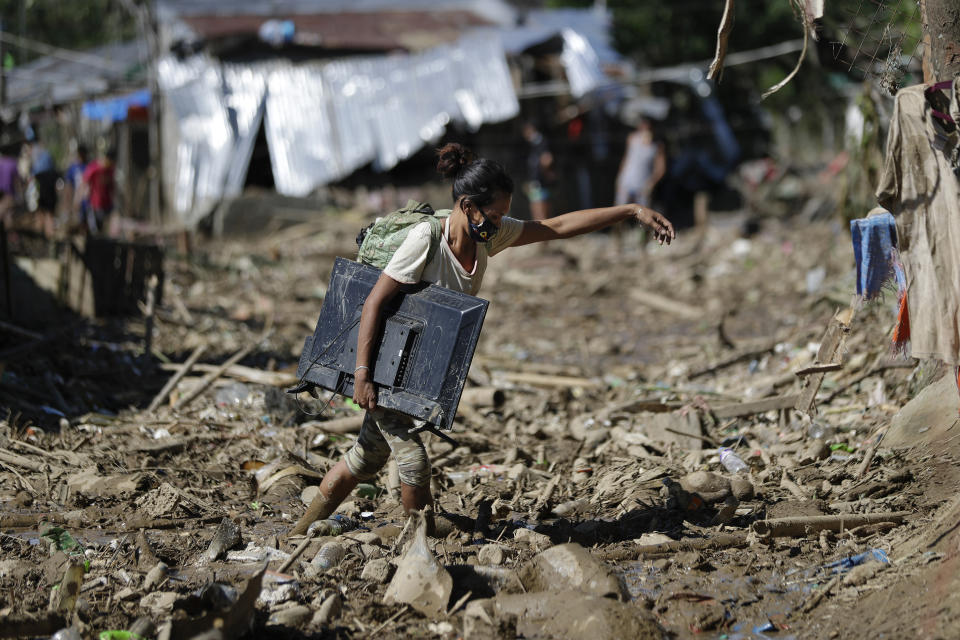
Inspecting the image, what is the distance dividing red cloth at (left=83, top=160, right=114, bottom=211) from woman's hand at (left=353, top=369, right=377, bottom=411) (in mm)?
13166

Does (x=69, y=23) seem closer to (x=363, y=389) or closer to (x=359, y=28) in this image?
(x=359, y=28)


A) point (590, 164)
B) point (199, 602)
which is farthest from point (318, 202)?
point (199, 602)

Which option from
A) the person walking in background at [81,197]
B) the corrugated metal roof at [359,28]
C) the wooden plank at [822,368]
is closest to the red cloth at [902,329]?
the wooden plank at [822,368]

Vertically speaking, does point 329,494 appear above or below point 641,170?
below

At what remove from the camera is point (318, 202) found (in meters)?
18.6

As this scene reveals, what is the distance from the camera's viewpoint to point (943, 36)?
14.9ft

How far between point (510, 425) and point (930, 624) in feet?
12.8

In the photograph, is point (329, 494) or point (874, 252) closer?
point (329, 494)

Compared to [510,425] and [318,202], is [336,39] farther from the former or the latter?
[510,425]

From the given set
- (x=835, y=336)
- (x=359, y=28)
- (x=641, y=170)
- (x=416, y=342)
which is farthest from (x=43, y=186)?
(x=835, y=336)

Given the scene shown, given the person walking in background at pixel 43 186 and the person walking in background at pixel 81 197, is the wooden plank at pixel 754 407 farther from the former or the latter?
the person walking in background at pixel 81 197

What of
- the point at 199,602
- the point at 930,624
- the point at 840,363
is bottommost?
the point at 199,602

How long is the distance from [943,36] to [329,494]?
12.4 feet

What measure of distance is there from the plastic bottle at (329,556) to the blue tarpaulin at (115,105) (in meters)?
17.3
